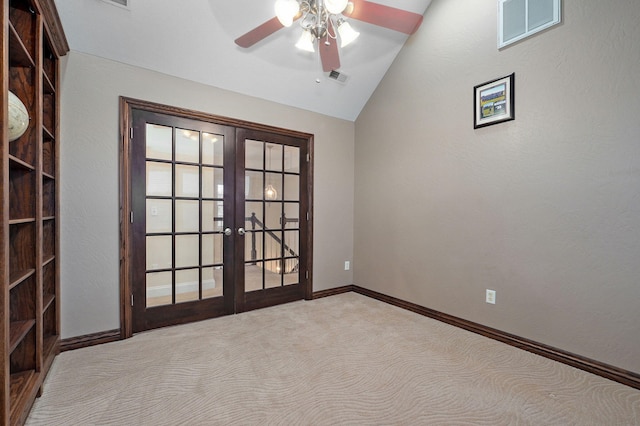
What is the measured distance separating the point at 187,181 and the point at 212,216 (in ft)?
1.40

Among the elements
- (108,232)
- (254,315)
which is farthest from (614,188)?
(108,232)

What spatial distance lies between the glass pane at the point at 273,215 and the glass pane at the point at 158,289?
1.15 meters

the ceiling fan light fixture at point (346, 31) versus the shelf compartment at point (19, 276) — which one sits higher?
the ceiling fan light fixture at point (346, 31)

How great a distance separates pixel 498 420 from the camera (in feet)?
5.10

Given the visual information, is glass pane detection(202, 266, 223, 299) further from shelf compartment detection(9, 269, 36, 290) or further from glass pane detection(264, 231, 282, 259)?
shelf compartment detection(9, 269, 36, 290)

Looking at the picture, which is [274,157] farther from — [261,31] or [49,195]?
[49,195]

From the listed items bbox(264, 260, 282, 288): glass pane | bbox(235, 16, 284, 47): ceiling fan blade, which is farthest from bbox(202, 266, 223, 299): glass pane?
bbox(235, 16, 284, 47): ceiling fan blade


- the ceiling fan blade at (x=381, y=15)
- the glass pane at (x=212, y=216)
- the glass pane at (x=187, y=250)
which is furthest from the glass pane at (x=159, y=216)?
the ceiling fan blade at (x=381, y=15)

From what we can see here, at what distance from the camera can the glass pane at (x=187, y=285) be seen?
282cm

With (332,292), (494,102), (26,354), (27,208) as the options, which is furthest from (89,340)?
(494,102)

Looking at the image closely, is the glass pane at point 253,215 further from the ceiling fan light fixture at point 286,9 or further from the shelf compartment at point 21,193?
the ceiling fan light fixture at point 286,9

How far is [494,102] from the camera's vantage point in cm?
252

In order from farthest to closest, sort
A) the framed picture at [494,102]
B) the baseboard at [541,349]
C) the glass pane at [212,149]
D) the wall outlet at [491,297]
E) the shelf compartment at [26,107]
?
the glass pane at [212,149] < the wall outlet at [491,297] < the framed picture at [494,102] < the baseboard at [541,349] < the shelf compartment at [26,107]

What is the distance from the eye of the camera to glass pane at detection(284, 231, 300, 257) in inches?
138
